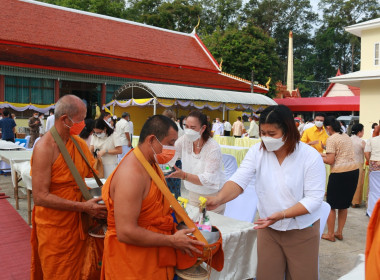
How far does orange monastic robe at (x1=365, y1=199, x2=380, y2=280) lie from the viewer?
3.73 feet

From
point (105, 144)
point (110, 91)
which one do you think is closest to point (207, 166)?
point (105, 144)

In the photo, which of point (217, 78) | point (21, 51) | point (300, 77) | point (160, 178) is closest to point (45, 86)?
point (21, 51)

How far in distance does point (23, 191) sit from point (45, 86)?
10764 mm

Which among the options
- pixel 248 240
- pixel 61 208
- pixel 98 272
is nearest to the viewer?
pixel 61 208

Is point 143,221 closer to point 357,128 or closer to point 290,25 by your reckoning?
point 357,128

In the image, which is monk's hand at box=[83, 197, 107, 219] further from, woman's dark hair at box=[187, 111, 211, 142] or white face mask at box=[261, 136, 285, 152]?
woman's dark hair at box=[187, 111, 211, 142]

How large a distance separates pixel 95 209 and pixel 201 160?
124 centimetres

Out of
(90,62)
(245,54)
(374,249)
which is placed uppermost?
(245,54)

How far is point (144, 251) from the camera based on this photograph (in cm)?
172

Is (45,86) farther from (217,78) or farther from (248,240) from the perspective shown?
(248,240)

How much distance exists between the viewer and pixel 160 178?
1.83 m

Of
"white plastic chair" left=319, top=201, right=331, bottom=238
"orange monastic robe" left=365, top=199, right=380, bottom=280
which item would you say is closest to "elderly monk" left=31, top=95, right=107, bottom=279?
"orange monastic robe" left=365, top=199, right=380, bottom=280

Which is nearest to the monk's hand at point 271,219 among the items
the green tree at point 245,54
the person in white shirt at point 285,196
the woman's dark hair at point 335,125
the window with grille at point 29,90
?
the person in white shirt at point 285,196

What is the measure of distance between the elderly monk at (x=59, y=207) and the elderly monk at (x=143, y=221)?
517mm
